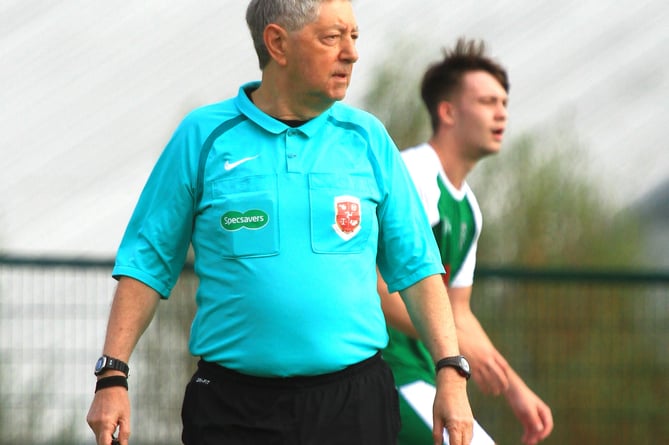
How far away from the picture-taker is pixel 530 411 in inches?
213

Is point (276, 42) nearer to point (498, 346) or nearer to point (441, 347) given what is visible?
point (441, 347)

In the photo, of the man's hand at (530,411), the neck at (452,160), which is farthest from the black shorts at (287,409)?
the neck at (452,160)

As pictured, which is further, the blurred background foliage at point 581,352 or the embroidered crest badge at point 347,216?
the blurred background foliage at point 581,352

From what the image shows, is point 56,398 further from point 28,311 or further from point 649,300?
point 649,300

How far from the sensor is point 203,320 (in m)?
3.96

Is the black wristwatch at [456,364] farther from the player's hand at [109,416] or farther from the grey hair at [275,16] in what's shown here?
the grey hair at [275,16]

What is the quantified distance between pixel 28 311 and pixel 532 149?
20.7 ft

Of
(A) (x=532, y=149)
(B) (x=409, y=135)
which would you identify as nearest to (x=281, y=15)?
(B) (x=409, y=135)

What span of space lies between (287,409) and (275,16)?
1.16 m

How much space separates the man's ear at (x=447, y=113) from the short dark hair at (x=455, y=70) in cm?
5

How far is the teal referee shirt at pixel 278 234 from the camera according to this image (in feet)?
12.6

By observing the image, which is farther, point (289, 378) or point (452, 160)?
point (452, 160)

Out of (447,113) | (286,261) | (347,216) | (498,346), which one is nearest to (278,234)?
(286,261)

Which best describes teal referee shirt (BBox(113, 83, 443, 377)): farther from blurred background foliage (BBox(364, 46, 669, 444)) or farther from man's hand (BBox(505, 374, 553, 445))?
blurred background foliage (BBox(364, 46, 669, 444))
